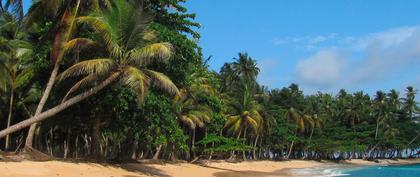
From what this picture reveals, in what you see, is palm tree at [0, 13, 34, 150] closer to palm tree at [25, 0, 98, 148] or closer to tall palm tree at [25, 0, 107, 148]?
tall palm tree at [25, 0, 107, 148]

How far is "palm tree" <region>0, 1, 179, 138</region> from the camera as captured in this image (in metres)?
22.5

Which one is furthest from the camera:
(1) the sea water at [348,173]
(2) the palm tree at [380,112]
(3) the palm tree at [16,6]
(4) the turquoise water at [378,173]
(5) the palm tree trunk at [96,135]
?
(2) the palm tree at [380,112]

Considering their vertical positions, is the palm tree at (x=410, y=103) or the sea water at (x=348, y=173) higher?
the palm tree at (x=410, y=103)

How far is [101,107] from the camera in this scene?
26.3 meters

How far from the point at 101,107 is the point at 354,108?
234 ft

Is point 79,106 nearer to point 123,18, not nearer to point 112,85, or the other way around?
point 112,85

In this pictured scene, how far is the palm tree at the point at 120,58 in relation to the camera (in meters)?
22.5

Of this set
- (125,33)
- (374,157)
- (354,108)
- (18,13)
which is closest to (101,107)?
(125,33)

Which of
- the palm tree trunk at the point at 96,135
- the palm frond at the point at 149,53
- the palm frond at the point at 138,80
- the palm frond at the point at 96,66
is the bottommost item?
the palm tree trunk at the point at 96,135

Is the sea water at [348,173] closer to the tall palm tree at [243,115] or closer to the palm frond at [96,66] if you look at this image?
the tall palm tree at [243,115]

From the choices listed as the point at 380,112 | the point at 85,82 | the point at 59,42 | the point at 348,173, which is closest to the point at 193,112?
the point at 348,173

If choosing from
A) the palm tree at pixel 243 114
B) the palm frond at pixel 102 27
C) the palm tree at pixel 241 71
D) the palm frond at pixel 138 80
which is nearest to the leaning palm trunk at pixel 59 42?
the palm frond at pixel 102 27

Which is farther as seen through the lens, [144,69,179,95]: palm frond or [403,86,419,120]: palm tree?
[403,86,419,120]: palm tree

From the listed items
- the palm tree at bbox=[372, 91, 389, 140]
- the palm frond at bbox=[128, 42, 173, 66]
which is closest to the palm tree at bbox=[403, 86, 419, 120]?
the palm tree at bbox=[372, 91, 389, 140]
